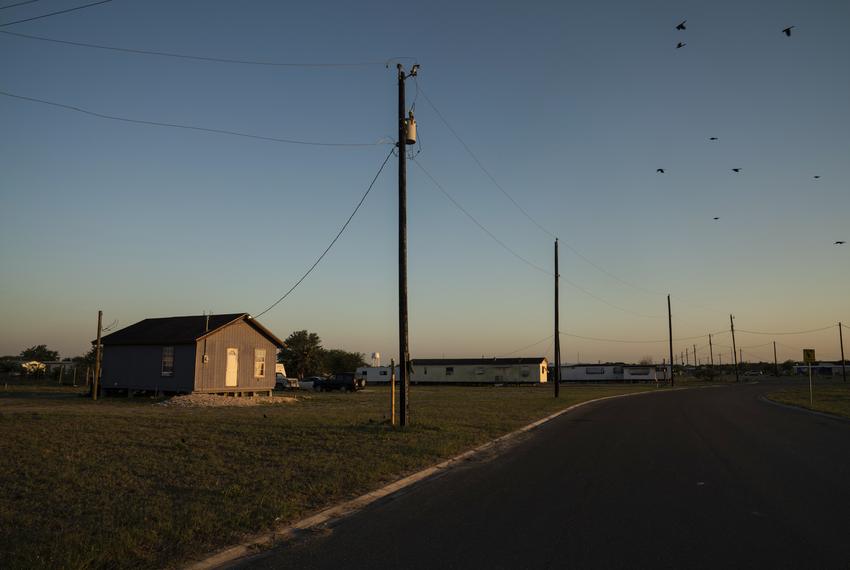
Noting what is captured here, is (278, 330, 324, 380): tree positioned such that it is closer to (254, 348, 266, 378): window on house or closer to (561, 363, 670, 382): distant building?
(561, 363, 670, 382): distant building

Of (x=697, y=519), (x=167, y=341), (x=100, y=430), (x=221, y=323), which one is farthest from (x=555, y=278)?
(x=697, y=519)

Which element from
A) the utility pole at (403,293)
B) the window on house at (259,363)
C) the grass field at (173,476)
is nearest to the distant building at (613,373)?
the window on house at (259,363)

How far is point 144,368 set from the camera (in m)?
33.0

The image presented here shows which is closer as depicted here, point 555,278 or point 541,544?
point 541,544

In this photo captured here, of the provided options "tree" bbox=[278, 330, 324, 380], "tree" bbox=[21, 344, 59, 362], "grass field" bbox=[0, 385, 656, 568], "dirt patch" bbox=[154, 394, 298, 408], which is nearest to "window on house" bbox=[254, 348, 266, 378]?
"dirt patch" bbox=[154, 394, 298, 408]

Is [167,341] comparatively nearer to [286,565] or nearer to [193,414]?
[193,414]

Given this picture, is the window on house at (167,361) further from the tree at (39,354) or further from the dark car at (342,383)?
the tree at (39,354)

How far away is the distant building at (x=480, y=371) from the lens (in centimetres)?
7412

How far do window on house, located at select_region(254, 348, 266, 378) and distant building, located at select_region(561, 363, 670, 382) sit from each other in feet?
222

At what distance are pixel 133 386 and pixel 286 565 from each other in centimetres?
3175

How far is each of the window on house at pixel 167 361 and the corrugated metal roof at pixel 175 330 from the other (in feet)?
1.44

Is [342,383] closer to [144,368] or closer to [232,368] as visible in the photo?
[232,368]

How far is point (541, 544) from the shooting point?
20.7ft

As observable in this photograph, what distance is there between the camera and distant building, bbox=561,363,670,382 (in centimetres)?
8831
